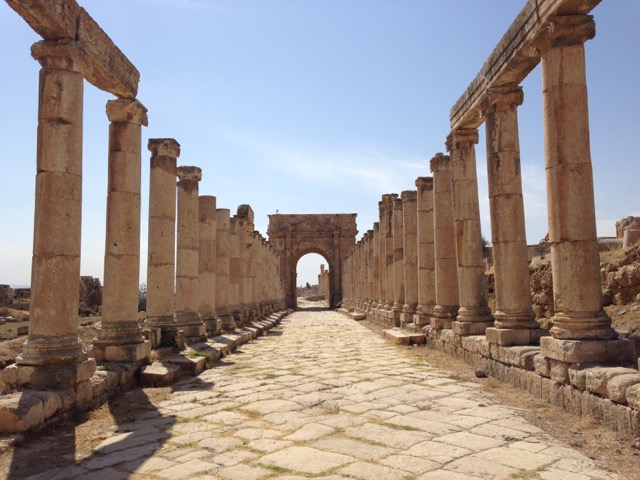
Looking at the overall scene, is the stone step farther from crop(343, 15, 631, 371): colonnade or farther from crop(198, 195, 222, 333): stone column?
crop(198, 195, 222, 333): stone column

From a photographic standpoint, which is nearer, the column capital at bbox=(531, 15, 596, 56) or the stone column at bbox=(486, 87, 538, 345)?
the column capital at bbox=(531, 15, 596, 56)

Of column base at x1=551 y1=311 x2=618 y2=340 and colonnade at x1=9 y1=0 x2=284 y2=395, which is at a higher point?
colonnade at x1=9 y1=0 x2=284 y2=395

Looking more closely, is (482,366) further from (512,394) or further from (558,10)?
(558,10)

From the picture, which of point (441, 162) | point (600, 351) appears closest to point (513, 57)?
point (600, 351)

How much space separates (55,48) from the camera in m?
6.62

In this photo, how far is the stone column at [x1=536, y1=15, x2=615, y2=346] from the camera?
6441mm

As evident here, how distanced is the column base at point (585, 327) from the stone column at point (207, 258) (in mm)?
9390

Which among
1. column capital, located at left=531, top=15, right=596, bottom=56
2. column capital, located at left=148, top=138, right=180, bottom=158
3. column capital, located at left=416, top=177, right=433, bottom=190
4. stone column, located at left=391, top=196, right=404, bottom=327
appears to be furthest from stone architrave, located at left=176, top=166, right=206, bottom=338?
column capital, located at left=531, top=15, right=596, bottom=56

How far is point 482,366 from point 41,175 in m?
6.88

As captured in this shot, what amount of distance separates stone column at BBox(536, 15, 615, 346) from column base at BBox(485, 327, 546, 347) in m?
1.52

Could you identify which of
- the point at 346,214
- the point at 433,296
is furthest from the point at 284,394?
the point at 346,214

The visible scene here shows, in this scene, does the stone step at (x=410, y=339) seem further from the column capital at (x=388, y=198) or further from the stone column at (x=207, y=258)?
the column capital at (x=388, y=198)

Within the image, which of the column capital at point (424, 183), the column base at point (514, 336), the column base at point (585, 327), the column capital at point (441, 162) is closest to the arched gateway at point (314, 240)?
the column capital at point (424, 183)

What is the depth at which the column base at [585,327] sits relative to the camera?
20.5 ft
